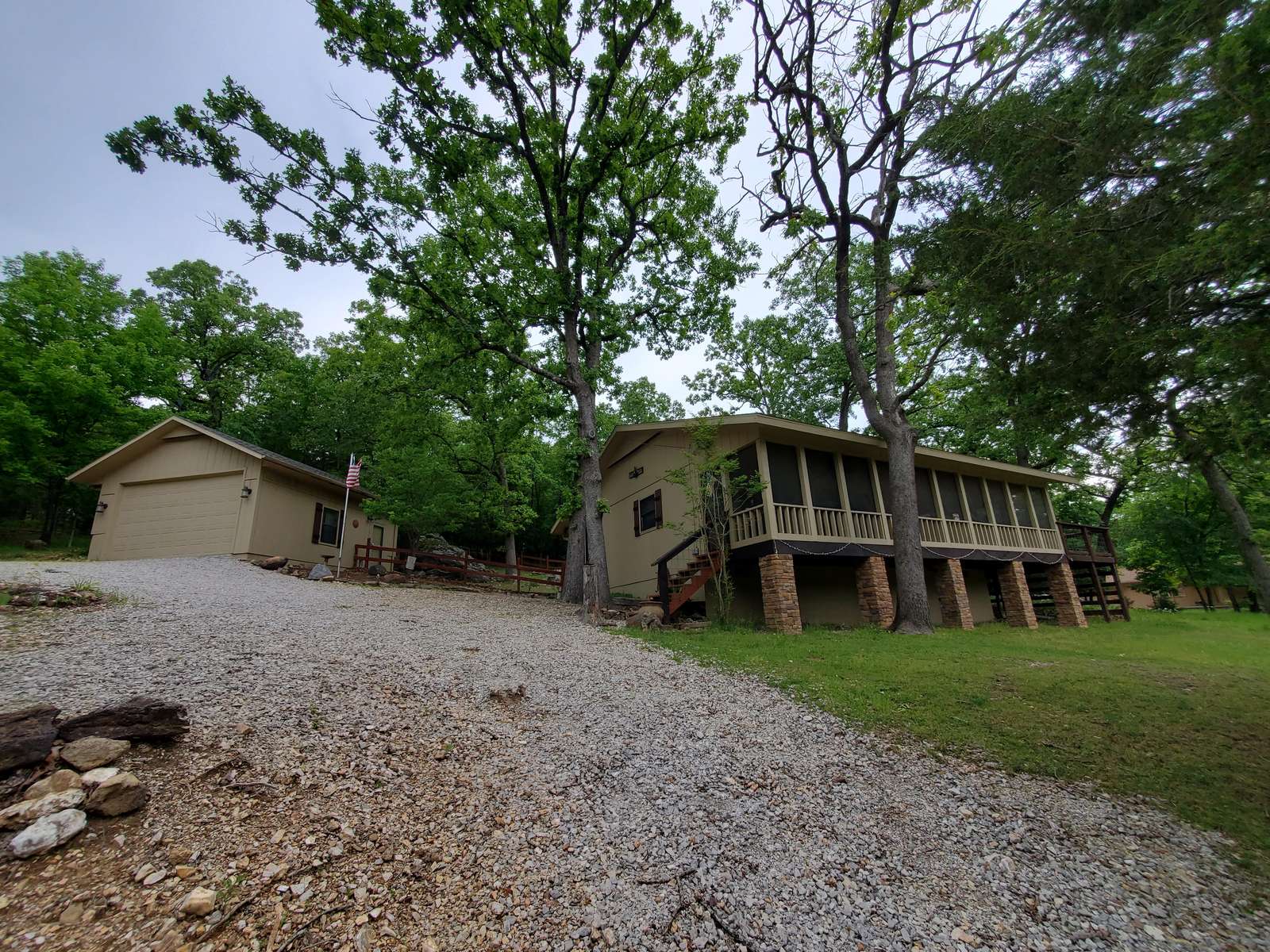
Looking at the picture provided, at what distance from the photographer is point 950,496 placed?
13945 mm

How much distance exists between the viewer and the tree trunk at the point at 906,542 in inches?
374

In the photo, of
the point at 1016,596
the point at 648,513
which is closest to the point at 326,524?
the point at 648,513

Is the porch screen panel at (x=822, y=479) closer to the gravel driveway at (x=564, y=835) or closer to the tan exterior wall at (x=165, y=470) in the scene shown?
the gravel driveway at (x=564, y=835)

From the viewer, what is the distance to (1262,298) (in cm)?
304

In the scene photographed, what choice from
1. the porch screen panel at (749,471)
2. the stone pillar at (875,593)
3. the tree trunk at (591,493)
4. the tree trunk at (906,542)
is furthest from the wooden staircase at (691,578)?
the tree trunk at (906,542)

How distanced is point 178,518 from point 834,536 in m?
18.0

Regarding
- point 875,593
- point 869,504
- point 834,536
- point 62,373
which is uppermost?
point 62,373

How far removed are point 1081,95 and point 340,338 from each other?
91.6 feet

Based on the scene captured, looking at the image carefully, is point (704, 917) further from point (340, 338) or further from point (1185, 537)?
point (1185, 537)

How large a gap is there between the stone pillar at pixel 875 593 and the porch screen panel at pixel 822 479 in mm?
1521

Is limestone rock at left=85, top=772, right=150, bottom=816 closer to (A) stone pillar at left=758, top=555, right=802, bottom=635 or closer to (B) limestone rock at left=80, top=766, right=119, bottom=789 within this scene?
(B) limestone rock at left=80, top=766, right=119, bottom=789

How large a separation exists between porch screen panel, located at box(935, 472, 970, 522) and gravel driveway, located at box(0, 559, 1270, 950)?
1155cm

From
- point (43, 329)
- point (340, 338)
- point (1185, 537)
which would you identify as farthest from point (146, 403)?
point (1185, 537)

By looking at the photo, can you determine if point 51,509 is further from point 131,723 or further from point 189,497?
point 131,723
